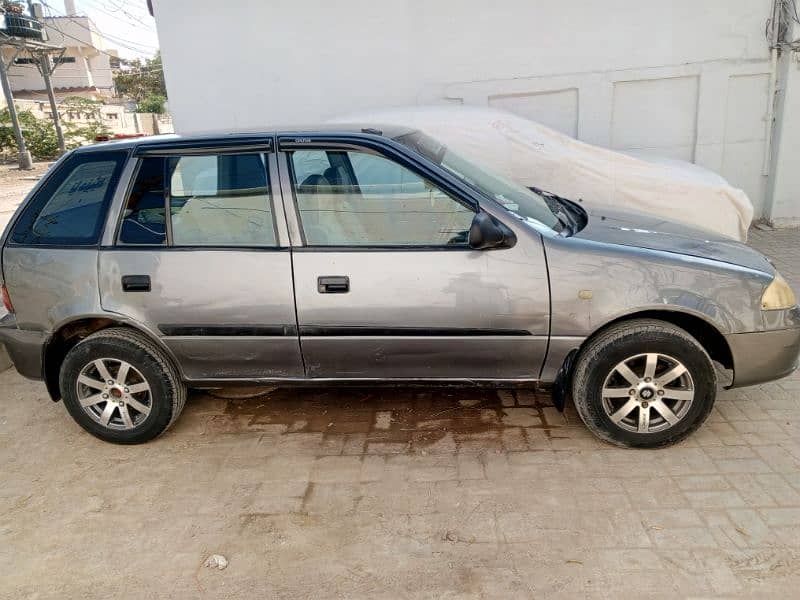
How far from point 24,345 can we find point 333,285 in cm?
196

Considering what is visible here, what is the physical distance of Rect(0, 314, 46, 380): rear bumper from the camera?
11.9 feet

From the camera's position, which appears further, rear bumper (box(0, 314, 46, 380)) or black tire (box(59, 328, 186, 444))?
rear bumper (box(0, 314, 46, 380))

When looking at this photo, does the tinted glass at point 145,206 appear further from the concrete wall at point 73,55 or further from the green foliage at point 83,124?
the concrete wall at point 73,55

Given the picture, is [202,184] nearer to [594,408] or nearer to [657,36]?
[594,408]

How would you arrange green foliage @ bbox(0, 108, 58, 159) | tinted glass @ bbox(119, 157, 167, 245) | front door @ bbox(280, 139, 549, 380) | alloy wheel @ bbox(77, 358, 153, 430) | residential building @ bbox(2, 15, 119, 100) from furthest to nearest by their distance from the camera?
residential building @ bbox(2, 15, 119, 100) < green foliage @ bbox(0, 108, 58, 159) < alloy wheel @ bbox(77, 358, 153, 430) < tinted glass @ bbox(119, 157, 167, 245) < front door @ bbox(280, 139, 549, 380)

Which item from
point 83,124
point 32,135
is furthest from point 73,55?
point 32,135

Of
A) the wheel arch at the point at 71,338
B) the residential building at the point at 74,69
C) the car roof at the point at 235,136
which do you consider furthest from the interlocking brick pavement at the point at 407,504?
the residential building at the point at 74,69

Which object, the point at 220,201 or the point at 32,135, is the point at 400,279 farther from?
the point at 32,135

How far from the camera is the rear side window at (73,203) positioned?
3518mm

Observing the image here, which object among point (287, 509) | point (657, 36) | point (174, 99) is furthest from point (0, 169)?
point (287, 509)

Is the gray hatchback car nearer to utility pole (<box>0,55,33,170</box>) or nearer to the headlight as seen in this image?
the headlight

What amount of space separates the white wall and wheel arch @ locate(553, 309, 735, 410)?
5.42 meters

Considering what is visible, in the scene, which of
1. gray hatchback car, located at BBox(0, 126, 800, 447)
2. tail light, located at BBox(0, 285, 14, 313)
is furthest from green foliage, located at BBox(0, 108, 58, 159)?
gray hatchback car, located at BBox(0, 126, 800, 447)

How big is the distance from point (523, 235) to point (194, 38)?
22.9ft
